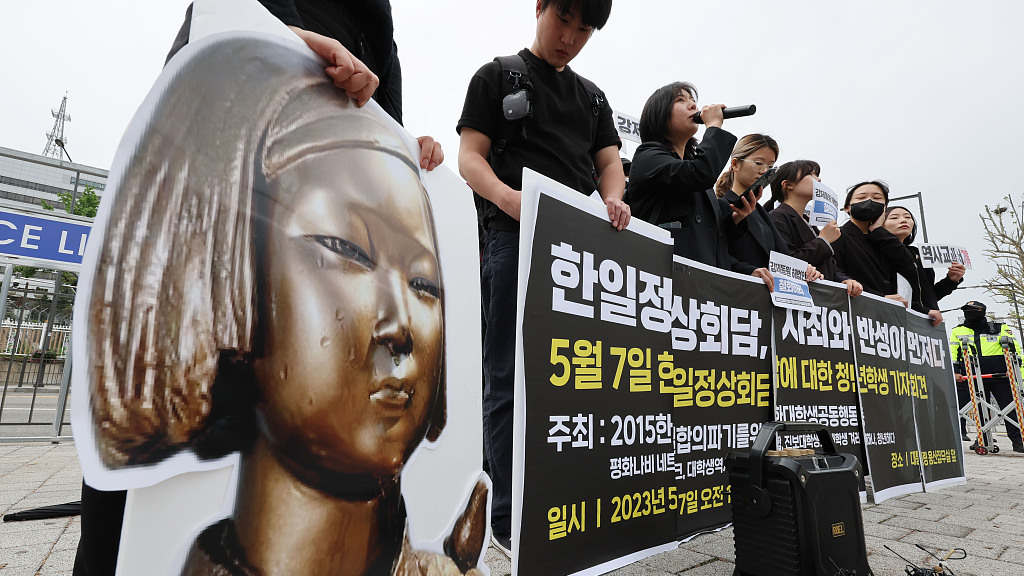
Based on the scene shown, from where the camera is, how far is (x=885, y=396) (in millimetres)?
3652

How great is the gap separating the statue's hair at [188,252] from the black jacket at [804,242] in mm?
3504

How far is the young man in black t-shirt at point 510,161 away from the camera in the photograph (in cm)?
189

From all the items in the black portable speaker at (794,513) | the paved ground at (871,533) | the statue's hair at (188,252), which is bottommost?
the paved ground at (871,533)

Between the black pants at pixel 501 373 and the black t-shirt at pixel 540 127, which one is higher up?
the black t-shirt at pixel 540 127

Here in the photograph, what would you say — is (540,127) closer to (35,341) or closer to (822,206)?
(822,206)

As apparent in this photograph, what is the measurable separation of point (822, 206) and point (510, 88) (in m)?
2.71

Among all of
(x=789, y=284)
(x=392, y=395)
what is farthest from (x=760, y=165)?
(x=392, y=395)

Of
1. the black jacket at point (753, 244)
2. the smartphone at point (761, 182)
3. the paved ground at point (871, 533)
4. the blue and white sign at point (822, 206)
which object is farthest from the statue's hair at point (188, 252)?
the blue and white sign at point (822, 206)

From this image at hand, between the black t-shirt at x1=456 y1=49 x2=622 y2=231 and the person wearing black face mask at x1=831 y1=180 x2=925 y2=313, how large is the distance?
316 cm

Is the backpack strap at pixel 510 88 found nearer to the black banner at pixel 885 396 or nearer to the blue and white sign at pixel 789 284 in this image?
the blue and white sign at pixel 789 284

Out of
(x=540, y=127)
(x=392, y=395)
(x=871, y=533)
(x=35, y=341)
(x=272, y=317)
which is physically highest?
→ (x=540, y=127)

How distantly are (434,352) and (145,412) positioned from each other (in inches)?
25.2

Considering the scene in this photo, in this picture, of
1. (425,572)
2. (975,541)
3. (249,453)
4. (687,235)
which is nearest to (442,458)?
(425,572)

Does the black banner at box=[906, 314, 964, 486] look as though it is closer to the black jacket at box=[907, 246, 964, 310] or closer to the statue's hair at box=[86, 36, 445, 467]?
the black jacket at box=[907, 246, 964, 310]
